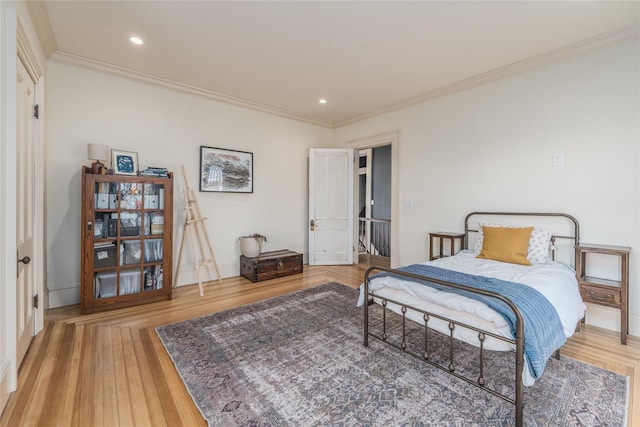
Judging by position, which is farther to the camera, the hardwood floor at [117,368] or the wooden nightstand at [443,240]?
the wooden nightstand at [443,240]

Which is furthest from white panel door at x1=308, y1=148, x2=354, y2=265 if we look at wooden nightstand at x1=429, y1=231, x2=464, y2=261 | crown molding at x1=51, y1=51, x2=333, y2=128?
wooden nightstand at x1=429, y1=231, x2=464, y2=261

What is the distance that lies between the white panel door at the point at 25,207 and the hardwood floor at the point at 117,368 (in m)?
0.24

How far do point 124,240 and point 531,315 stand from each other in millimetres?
3774

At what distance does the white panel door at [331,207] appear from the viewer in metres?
5.36

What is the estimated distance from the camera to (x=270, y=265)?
4.46 m

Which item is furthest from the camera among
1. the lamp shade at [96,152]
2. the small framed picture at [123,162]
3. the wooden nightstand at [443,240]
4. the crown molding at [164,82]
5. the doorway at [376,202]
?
the doorway at [376,202]

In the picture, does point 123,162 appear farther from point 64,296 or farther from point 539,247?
point 539,247

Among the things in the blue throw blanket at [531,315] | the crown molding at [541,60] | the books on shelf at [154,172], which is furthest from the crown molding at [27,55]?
the crown molding at [541,60]

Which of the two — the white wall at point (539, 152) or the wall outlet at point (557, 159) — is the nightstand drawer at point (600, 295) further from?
the wall outlet at point (557, 159)

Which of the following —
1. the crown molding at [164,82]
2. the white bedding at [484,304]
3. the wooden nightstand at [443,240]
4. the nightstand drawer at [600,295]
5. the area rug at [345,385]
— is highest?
the crown molding at [164,82]

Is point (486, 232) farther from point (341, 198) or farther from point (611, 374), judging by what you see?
point (341, 198)

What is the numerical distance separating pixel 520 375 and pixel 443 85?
3.52 metres

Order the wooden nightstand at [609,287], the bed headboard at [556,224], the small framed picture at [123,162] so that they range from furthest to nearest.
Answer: the small framed picture at [123,162], the bed headboard at [556,224], the wooden nightstand at [609,287]

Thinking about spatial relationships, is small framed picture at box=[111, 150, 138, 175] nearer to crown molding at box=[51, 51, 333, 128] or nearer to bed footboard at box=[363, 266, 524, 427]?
crown molding at box=[51, 51, 333, 128]
